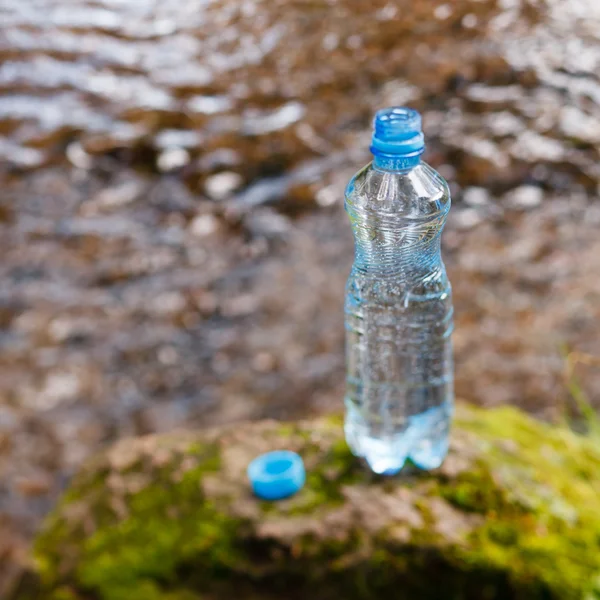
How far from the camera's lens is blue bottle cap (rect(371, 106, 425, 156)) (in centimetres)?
162

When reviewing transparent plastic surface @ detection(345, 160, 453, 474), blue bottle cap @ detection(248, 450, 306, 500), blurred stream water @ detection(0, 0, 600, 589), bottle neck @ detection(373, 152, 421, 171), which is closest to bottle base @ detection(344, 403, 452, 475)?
transparent plastic surface @ detection(345, 160, 453, 474)

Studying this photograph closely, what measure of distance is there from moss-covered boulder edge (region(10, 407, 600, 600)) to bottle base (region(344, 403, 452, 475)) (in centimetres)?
4

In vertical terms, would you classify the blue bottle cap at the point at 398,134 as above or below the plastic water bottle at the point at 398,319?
above

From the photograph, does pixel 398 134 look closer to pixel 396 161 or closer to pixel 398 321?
pixel 396 161

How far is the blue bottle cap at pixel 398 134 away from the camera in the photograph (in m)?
1.62

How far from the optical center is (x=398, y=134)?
1627mm

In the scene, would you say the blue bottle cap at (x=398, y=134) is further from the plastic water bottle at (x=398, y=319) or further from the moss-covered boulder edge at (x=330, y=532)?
the moss-covered boulder edge at (x=330, y=532)

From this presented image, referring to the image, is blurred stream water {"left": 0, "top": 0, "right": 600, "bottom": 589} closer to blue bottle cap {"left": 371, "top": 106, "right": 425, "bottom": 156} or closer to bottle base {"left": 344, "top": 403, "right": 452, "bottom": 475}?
bottle base {"left": 344, "top": 403, "right": 452, "bottom": 475}

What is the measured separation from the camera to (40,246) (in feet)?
15.6

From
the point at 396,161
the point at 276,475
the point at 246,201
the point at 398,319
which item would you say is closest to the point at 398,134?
the point at 396,161

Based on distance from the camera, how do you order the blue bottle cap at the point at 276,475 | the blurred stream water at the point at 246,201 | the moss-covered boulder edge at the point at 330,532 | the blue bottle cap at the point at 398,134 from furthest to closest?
the blurred stream water at the point at 246,201, the blue bottle cap at the point at 276,475, the moss-covered boulder edge at the point at 330,532, the blue bottle cap at the point at 398,134

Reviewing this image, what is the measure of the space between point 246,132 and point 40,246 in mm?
1730

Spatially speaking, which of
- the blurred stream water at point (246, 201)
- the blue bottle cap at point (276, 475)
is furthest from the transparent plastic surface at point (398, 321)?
the blurred stream water at point (246, 201)

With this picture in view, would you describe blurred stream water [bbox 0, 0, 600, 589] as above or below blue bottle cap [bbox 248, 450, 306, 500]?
below
